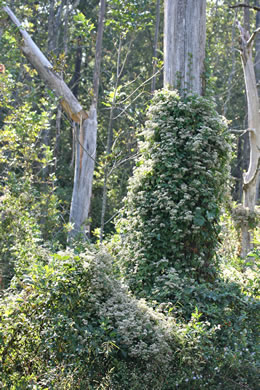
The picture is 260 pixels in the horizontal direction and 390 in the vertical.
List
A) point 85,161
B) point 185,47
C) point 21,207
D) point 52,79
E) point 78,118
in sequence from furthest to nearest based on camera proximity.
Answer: point 85,161 → point 78,118 → point 52,79 → point 21,207 → point 185,47

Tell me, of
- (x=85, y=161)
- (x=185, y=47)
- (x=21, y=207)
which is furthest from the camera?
(x=85, y=161)

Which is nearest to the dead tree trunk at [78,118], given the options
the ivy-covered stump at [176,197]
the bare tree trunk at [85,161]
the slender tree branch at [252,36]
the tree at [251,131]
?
the bare tree trunk at [85,161]

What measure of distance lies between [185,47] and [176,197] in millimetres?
2179

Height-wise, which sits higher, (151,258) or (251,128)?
(251,128)

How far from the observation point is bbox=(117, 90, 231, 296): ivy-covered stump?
19.7 feet

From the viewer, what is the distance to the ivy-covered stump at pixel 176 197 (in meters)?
6.01

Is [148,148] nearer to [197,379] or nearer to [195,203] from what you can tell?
[195,203]

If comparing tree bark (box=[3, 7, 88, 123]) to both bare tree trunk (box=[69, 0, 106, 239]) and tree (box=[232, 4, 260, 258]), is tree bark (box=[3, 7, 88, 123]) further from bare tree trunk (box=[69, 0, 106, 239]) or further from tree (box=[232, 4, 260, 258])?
tree (box=[232, 4, 260, 258])

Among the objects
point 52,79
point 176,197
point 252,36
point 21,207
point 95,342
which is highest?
point 252,36

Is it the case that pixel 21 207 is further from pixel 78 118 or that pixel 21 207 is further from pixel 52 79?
pixel 52 79

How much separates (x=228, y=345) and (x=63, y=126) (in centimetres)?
1771

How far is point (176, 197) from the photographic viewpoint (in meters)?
6.16

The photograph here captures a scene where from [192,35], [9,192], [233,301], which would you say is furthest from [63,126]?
[233,301]

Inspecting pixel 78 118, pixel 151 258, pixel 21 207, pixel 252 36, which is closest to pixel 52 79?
pixel 78 118
